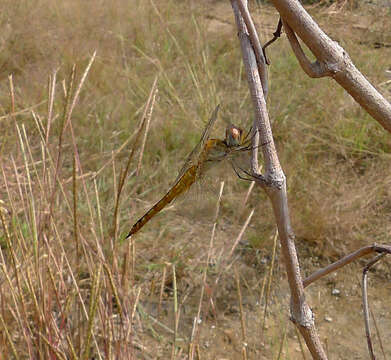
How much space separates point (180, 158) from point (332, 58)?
1.55 m

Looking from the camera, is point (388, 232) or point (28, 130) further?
point (28, 130)

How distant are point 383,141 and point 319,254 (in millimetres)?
454

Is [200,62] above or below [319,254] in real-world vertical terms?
above

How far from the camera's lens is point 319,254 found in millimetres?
1520

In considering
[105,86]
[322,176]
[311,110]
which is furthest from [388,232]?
[105,86]

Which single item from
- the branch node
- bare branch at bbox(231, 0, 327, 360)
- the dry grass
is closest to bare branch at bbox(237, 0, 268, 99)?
bare branch at bbox(231, 0, 327, 360)

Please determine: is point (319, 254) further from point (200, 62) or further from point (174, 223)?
point (200, 62)

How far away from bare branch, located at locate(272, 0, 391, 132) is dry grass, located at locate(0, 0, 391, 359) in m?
0.65

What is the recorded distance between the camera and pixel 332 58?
257 mm

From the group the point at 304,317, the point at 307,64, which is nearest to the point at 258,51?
the point at 307,64

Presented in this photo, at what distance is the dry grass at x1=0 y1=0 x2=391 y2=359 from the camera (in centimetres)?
129

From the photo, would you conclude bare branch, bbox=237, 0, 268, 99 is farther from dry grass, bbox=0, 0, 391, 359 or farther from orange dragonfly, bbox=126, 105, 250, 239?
dry grass, bbox=0, 0, 391, 359

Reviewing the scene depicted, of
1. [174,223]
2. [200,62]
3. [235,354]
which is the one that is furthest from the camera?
[200,62]

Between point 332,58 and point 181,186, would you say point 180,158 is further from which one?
point 332,58
